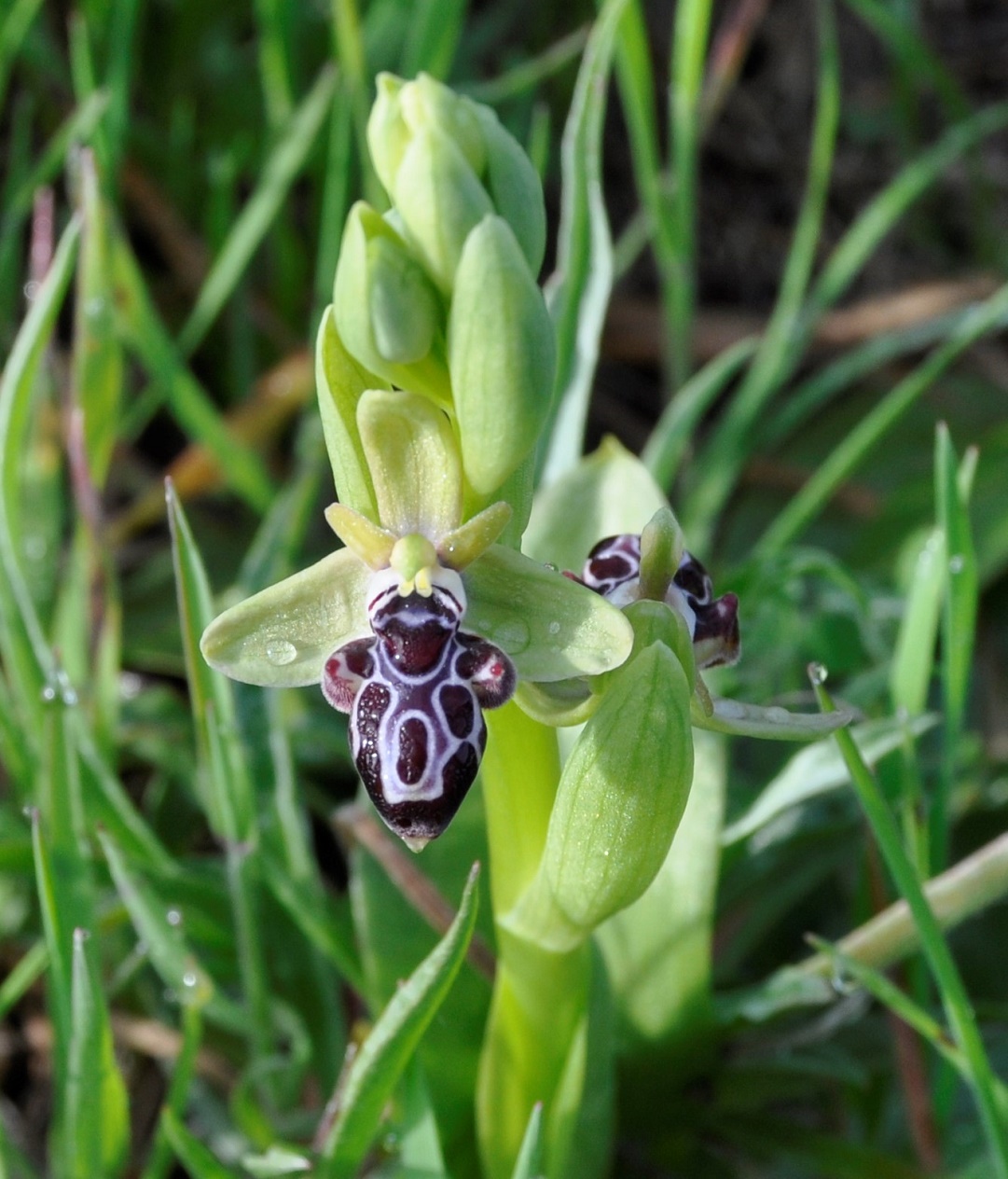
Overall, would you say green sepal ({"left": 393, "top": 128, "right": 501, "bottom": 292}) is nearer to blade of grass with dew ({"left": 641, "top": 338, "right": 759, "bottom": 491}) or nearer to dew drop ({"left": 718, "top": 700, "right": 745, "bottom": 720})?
dew drop ({"left": 718, "top": 700, "right": 745, "bottom": 720})

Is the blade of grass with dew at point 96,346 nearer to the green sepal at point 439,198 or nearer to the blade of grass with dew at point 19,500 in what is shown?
the blade of grass with dew at point 19,500

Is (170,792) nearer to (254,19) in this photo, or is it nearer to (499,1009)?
(499,1009)

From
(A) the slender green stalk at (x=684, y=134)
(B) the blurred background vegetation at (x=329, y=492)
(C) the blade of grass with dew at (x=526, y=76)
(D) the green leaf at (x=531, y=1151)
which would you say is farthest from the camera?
(C) the blade of grass with dew at (x=526, y=76)

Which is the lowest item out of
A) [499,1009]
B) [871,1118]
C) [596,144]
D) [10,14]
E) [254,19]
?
[871,1118]

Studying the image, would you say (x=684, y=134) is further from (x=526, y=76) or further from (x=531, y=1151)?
(x=531, y=1151)

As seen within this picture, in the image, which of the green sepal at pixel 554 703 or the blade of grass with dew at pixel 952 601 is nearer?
the green sepal at pixel 554 703

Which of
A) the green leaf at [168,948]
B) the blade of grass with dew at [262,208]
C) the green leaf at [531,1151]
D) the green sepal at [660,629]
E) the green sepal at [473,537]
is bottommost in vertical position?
the green leaf at [531,1151]

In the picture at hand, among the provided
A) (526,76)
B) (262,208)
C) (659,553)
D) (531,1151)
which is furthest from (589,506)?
(526,76)

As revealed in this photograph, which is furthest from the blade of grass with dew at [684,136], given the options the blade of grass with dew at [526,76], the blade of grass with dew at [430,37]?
the blade of grass with dew at [430,37]

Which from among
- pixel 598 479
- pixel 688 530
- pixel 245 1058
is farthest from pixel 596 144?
pixel 245 1058
